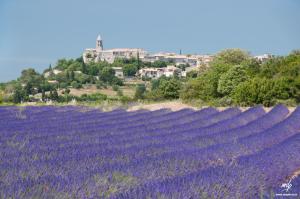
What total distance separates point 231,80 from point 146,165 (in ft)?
80.7

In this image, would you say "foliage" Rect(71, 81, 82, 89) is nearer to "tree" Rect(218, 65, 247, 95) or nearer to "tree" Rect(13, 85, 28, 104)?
"tree" Rect(13, 85, 28, 104)

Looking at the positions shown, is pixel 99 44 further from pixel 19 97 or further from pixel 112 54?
→ pixel 19 97

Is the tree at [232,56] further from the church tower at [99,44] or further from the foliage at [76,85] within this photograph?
the church tower at [99,44]

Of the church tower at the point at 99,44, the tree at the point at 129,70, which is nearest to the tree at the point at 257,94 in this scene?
the tree at the point at 129,70

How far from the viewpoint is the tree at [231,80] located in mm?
29466

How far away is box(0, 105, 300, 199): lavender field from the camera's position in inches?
163

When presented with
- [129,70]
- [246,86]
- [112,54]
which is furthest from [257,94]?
[112,54]

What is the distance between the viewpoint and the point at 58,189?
4.00 metres

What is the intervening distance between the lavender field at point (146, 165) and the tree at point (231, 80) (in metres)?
19.5

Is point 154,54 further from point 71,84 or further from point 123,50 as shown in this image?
point 71,84

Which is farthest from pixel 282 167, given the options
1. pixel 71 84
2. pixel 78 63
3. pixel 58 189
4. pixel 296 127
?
pixel 78 63

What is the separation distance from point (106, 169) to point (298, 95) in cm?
1952

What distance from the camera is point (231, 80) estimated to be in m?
29.7

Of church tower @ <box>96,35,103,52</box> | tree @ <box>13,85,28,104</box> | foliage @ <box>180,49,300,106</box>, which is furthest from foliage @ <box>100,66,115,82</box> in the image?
church tower @ <box>96,35,103,52</box>
